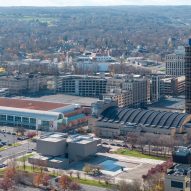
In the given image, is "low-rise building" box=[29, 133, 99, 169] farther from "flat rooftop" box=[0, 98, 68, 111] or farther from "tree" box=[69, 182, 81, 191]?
"flat rooftop" box=[0, 98, 68, 111]

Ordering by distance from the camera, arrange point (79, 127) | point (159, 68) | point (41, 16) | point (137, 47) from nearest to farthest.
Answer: point (79, 127) → point (159, 68) → point (137, 47) → point (41, 16)

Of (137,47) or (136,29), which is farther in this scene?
(136,29)

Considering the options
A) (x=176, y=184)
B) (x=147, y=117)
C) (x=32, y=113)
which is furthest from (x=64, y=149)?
(x=176, y=184)

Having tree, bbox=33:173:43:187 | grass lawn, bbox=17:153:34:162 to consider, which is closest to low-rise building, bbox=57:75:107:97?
grass lawn, bbox=17:153:34:162

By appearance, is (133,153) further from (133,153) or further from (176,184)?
(176,184)

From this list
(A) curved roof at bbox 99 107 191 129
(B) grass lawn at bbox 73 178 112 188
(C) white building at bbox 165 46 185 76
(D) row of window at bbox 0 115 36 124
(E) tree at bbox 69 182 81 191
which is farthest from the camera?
(C) white building at bbox 165 46 185 76

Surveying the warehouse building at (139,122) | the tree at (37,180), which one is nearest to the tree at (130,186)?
the tree at (37,180)

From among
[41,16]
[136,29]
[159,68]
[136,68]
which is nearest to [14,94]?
[136,68]

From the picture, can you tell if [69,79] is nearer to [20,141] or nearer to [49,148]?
[20,141]

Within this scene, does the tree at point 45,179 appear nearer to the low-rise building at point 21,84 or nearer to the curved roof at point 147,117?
the curved roof at point 147,117
